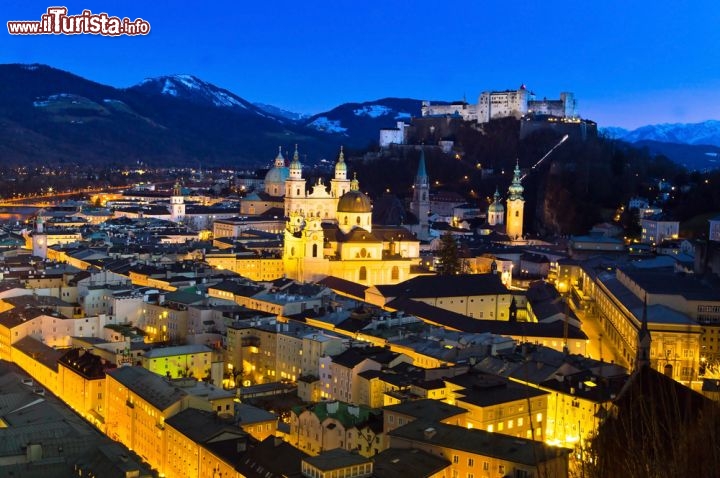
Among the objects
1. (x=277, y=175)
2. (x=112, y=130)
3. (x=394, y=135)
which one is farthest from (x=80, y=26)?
(x=112, y=130)

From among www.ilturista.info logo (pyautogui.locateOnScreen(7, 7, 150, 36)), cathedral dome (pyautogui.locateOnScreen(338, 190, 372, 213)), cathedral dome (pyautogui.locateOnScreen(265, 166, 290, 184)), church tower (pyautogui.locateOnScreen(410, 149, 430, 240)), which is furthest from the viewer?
cathedral dome (pyautogui.locateOnScreen(265, 166, 290, 184))

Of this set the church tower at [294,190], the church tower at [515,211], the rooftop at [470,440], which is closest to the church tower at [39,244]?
the church tower at [294,190]

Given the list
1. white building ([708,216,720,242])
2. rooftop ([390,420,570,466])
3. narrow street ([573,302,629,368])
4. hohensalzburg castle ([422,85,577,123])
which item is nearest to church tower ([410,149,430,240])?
hohensalzburg castle ([422,85,577,123])

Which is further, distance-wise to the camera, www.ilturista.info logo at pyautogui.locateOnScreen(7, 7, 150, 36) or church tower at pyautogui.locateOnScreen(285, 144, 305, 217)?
church tower at pyautogui.locateOnScreen(285, 144, 305, 217)

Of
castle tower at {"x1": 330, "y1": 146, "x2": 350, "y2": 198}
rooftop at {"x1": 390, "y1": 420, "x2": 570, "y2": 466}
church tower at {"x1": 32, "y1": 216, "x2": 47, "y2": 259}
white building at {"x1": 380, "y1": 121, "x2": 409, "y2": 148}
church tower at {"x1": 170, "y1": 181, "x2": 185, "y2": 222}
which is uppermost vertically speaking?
white building at {"x1": 380, "y1": 121, "x2": 409, "y2": 148}

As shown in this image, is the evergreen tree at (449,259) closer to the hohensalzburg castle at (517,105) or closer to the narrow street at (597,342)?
the narrow street at (597,342)

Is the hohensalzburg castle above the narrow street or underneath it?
above

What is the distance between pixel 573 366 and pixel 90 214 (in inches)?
2165

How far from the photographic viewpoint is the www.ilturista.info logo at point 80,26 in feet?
98.0

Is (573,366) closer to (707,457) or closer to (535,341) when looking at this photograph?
(535,341)

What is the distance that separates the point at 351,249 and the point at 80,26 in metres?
17.2

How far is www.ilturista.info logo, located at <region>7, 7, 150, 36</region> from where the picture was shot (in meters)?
29.9

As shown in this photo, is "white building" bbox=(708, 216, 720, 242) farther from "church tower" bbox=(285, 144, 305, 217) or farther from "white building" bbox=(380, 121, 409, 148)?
"white building" bbox=(380, 121, 409, 148)

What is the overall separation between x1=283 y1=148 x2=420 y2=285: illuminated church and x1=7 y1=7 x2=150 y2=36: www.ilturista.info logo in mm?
14431
